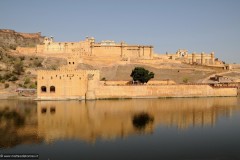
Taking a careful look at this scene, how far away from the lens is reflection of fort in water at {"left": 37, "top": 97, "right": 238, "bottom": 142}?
16.9 metres

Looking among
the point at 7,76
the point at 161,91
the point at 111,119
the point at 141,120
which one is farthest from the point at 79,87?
the point at 7,76

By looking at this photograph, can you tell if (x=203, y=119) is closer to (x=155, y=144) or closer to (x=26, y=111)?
(x=155, y=144)

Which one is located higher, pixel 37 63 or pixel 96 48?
pixel 96 48

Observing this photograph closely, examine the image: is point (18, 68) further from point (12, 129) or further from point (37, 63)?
point (12, 129)

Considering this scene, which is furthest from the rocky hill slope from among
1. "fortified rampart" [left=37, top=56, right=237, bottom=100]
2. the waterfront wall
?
the waterfront wall

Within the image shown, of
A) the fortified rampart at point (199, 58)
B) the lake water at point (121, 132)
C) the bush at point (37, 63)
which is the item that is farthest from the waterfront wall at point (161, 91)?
the fortified rampart at point (199, 58)

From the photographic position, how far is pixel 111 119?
20625 millimetres

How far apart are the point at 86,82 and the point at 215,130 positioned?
17.0m

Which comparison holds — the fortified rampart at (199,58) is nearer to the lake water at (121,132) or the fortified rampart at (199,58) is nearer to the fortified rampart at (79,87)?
the fortified rampart at (79,87)

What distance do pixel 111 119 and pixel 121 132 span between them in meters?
3.66

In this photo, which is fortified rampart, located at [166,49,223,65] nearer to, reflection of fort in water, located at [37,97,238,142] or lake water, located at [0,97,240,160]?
reflection of fort in water, located at [37,97,238,142]

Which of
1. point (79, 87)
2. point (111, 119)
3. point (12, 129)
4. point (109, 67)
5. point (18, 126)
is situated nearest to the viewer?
point (12, 129)

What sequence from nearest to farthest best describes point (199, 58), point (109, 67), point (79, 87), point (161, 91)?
point (79, 87) < point (161, 91) < point (109, 67) < point (199, 58)

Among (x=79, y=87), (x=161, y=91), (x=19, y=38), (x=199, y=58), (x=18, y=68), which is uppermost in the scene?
(x=19, y=38)
